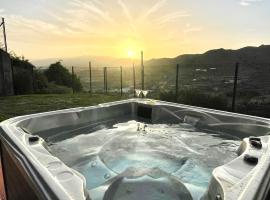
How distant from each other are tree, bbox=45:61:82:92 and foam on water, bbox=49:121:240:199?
785 centimetres

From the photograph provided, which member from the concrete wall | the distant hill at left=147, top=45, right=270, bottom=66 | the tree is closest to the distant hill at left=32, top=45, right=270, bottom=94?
the distant hill at left=147, top=45, right=270, bottom=66

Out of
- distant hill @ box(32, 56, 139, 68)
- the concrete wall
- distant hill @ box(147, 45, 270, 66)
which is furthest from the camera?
distant hill @ box(32, 56, 139, 68)

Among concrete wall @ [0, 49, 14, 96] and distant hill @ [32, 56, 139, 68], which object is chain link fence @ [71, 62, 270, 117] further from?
concrete wall @ [0, 49, 14, 96]

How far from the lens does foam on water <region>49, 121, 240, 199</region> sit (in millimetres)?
1568

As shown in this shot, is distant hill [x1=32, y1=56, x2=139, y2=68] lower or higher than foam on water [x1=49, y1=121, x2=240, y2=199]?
higher

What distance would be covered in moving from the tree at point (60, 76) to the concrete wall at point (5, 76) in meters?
2.68

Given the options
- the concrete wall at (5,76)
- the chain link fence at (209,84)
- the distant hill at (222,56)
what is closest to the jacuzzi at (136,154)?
the chain link fence at (209,84)

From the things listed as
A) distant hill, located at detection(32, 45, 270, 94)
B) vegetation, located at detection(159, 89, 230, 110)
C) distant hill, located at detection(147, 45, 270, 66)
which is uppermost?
distant hill, located at detection(147, 45, 270, 66)

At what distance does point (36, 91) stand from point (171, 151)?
7599 millimetres

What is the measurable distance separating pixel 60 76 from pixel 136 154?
9253 millimetres

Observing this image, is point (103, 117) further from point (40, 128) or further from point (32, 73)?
point (32, 73)

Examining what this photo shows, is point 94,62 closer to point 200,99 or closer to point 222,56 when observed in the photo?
point 222,56

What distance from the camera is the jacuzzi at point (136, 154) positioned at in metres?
1.04

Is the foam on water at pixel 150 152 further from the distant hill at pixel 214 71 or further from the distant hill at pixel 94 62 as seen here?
the distant hill at pixel 94 62
